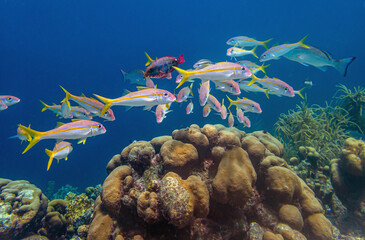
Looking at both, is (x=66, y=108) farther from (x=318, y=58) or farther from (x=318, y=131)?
(x=318, y=131)

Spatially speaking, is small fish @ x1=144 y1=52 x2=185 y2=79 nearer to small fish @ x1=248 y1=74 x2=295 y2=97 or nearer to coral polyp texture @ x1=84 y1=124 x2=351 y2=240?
coral polyp texture @ x1=84 y1=124 x2=351 y2=240

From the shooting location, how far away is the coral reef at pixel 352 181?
449 centimetres

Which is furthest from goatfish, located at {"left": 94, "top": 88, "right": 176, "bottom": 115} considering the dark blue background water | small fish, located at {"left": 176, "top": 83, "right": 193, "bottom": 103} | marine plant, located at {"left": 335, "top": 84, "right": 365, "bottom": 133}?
the dark blue background water

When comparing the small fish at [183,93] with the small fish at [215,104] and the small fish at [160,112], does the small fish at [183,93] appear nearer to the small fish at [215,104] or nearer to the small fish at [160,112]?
the small fish at [160,112]

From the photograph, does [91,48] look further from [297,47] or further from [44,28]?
[297,47]

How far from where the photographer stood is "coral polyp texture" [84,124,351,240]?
2709 mm

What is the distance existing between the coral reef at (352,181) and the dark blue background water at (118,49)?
22.2m

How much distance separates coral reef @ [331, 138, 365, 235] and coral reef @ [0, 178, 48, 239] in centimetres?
887

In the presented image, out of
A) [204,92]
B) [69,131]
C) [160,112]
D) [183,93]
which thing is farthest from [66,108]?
[204,92]

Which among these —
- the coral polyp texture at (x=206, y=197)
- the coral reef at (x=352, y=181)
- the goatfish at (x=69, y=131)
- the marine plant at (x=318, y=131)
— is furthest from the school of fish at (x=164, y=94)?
the marine plant at (x=318, y=131)

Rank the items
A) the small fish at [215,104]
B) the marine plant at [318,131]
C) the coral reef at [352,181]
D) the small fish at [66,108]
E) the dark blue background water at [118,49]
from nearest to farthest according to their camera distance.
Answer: the small fish at [66,108]
the small fish at [215,104]
the coral reef at [352,181]
the marine plant at [318,131]
the dark blue background water at [118,49]

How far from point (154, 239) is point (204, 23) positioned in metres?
73.5

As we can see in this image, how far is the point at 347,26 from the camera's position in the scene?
207 ft

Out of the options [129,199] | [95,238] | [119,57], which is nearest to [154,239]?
[129,199]
